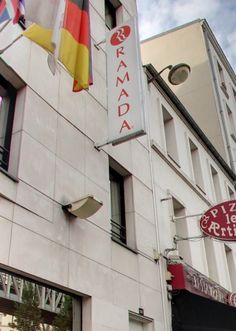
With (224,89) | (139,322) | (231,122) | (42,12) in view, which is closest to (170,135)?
(139,322)

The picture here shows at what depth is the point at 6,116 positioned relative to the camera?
24.4 feet

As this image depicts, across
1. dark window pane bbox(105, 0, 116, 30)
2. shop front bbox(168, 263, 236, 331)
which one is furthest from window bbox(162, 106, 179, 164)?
shop front bbox(168, 263, 236, 331)

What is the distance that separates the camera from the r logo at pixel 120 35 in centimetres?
931

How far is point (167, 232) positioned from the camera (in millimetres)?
10930

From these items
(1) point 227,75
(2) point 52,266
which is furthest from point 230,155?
(2) point 52,266

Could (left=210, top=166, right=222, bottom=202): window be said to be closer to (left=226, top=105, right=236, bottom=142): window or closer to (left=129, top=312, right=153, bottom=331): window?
(left=226, top=105, right=236, bottom=142): window

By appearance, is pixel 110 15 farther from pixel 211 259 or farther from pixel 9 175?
pixel 211 259

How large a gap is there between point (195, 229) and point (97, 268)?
19.2 ft

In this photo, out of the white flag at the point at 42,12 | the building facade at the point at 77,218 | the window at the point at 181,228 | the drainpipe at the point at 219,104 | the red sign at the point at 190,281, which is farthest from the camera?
the drainpipe at the point at 219,104

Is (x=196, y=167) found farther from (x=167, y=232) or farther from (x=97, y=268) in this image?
(x=97, y=268)

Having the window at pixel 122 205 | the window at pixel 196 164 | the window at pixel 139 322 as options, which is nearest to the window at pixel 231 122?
the window at pixel 196 164

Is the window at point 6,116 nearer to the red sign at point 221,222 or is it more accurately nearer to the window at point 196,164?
the red sign at point 221,222

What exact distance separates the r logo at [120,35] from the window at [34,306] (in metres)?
5.17

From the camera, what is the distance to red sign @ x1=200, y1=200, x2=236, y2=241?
33.9 ft
